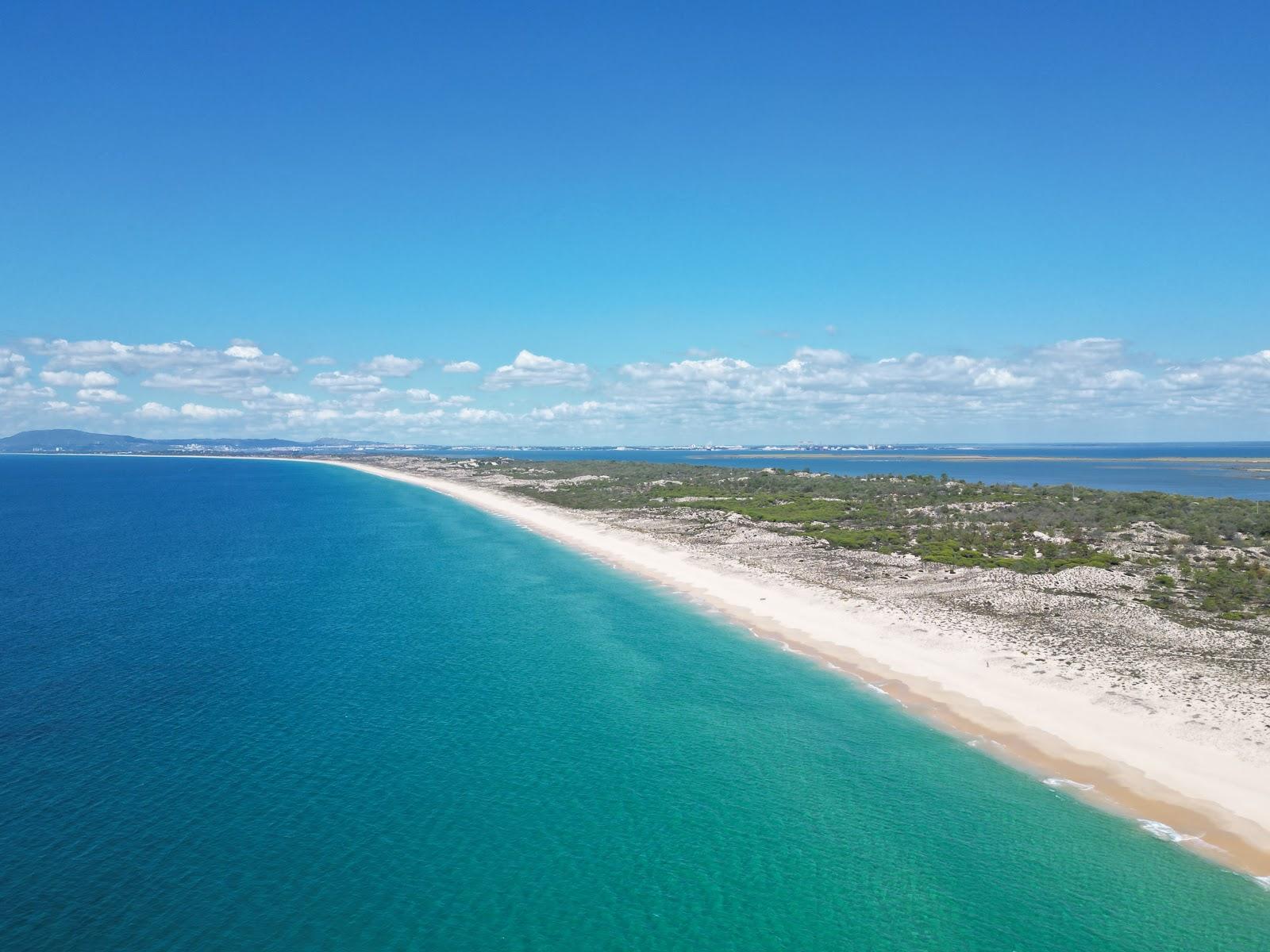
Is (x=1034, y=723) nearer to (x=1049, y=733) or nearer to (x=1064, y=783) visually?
(x=1049, y=733)

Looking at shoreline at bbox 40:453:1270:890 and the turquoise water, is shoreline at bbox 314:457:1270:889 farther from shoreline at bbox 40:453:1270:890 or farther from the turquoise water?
the turquoise water

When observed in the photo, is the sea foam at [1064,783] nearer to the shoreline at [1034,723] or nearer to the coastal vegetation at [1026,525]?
the shoreline at [1034,723]

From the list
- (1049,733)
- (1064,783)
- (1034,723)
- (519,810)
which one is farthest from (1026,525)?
(519,810)

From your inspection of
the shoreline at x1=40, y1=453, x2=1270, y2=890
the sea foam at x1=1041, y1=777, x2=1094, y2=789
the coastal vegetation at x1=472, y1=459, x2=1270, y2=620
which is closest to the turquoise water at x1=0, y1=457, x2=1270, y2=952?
the sea foam at x1=1041, y1=777, x2=1094, y2=789

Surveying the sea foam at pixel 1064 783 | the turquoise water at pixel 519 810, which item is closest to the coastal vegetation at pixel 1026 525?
the sea foam at pixel 1064 783

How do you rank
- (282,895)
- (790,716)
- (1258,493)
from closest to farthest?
(282,895) < (790,716) < (1258,493)

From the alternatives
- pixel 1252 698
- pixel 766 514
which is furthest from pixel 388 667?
pixel 766 514

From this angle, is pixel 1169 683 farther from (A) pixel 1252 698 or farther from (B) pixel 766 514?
(B) pixel 766 514
